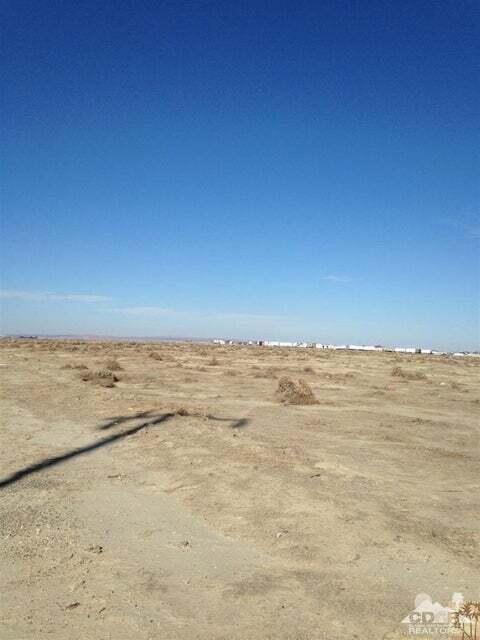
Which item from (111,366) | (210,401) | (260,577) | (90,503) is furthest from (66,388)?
(260,577)

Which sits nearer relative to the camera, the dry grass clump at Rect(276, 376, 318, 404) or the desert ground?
the desert ground

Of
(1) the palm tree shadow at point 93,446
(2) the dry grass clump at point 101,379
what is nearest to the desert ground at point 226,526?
(1) the palm tree shadow at point 93,446

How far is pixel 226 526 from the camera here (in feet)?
20.2

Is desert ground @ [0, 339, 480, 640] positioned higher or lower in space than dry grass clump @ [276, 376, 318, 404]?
lower

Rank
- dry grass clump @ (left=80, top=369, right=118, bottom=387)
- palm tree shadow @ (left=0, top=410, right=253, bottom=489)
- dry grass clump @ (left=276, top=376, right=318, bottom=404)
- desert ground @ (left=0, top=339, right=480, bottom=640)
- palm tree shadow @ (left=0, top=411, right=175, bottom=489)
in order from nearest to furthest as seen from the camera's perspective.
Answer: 1. desert ground @ (left=0, top=339, right=480, bottom=640)
2. palm tree shadow @ (left=0, top=411, right=175, bottom=489)
3. palm tree shadow @ (left=0, top=410, right=253, bottom=489)
4. dry grass clump @ (left=276, top=376, right=318, bottom=404)
5. dry grass clump @ (left=80, top=369, right=118, bottom=387)

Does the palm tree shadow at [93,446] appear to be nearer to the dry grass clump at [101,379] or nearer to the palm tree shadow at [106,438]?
the palm tree shadow at [106,438]

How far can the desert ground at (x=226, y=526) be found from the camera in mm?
4219

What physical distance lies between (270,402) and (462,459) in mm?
8315

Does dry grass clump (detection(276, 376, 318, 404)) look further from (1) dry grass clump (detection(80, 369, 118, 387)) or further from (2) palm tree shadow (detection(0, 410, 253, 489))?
(1) dry grass clump (detection(80, 369, 118, 387))

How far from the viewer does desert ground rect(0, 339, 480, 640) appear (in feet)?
13.8

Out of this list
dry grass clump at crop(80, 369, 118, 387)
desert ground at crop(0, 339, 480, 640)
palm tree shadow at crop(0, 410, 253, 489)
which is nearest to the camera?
desert ground at crop(0, 339, 480, 640)

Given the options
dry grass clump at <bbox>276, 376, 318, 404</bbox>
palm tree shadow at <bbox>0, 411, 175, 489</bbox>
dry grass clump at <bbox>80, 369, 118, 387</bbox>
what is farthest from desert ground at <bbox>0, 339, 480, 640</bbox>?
dry grass clump at <bbox>80, 369, 118, 387</bbox>

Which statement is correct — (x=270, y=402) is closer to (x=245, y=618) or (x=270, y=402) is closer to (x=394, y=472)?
(x=394, y=472)

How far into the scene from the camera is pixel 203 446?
10.0m
